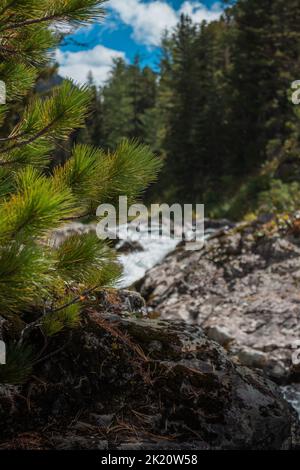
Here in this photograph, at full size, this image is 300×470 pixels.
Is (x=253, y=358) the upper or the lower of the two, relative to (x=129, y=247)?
lower

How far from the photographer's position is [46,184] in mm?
2238

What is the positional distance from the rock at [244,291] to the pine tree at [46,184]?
4.93 meters

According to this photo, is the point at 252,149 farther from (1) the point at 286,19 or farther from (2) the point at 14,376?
(2) the point at 14,376

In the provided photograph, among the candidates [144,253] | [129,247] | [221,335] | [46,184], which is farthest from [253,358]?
[129,247]

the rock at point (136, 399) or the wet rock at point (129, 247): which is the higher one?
the wet rock at point (129, 247)

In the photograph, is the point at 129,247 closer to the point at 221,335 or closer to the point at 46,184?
the point at 221,335

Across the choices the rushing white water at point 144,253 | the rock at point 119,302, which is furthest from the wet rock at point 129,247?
the rock at point 119,302

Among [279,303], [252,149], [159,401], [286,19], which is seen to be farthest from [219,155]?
[159,401]

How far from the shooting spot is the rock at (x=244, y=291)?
7773mm

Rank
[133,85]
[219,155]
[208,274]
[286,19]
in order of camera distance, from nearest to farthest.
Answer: [208,274] → [286,19] → [219,155] → [133,85]

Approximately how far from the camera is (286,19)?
87.4 feet

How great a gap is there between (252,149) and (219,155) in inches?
154

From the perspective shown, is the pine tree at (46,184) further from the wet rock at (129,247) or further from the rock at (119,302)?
the wet rock at (129,247)

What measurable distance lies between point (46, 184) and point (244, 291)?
7944 millimetres
